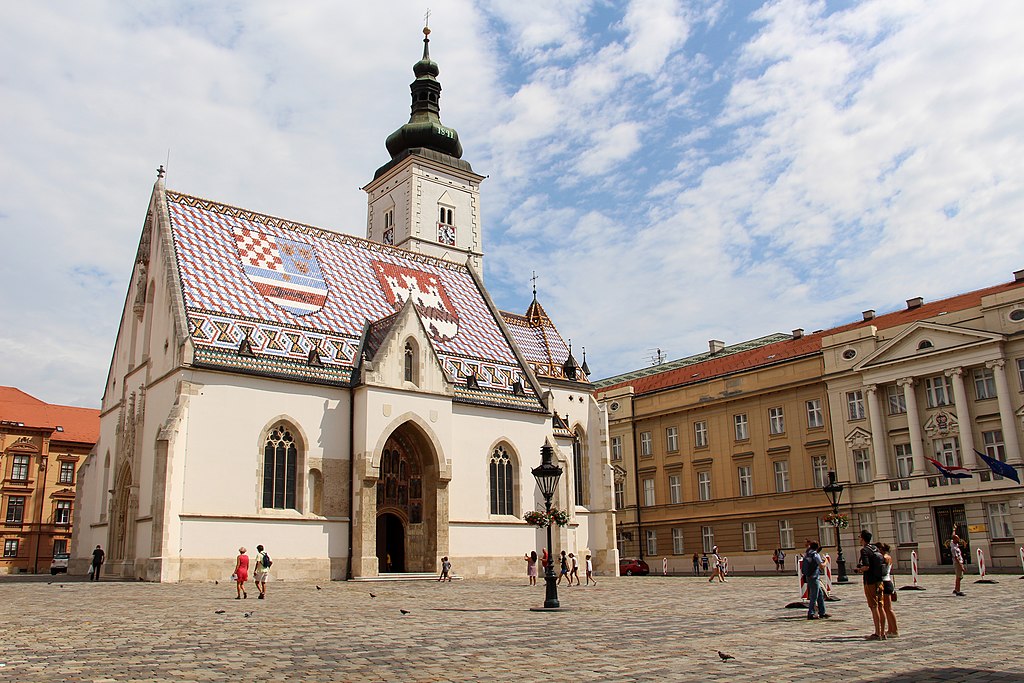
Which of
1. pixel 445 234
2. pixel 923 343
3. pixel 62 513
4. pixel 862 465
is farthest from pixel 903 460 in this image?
pixel 62 513

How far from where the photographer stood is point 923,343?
4100cm

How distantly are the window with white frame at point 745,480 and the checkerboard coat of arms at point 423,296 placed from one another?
64.8 feet

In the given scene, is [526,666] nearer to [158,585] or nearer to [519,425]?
[158,585]

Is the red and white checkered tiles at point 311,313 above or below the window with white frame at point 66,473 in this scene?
above

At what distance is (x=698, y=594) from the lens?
918 inches

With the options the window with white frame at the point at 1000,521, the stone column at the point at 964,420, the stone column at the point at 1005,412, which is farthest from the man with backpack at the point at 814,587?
the stone column at the point at 964,420

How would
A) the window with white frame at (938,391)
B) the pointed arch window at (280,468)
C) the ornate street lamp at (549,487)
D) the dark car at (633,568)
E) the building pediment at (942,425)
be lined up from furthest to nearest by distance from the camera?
the dark car at (633,568), the window with white frame at (938,391), the building pediment at (942,425), the pointed arch window at (280,468), the ornate street lamp at (549,487)

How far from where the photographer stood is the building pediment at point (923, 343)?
128ft

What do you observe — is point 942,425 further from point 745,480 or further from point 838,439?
point 745,480

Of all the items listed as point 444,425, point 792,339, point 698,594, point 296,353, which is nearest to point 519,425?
point 444,425

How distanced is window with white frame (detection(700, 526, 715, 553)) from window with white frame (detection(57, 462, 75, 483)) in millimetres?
42854

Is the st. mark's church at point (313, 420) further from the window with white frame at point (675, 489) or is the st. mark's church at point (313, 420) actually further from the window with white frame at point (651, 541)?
the window with white frame at point (651, 541)

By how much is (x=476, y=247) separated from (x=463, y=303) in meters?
19.4

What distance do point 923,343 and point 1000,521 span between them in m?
8.75
